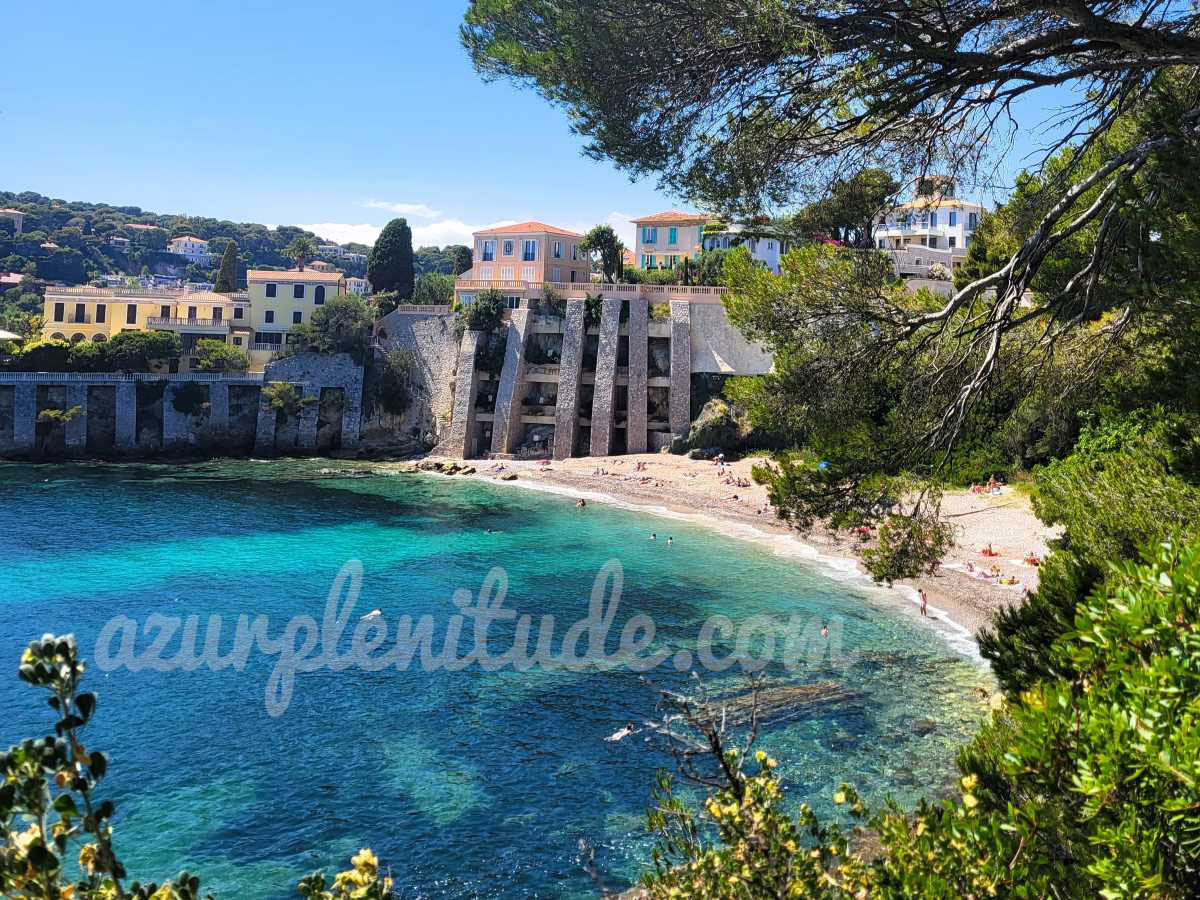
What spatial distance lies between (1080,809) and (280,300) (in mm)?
59546

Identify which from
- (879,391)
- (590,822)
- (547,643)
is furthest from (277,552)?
(879,391)

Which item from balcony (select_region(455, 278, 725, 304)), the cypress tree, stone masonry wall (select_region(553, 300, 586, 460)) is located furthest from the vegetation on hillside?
stone masonry wall (select_region(553, 300, 586, 460))

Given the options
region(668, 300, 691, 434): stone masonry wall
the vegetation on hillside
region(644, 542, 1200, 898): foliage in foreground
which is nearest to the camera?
region(644, 542, 1200, 898): foliage in foreground

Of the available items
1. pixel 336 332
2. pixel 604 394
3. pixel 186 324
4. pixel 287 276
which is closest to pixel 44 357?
pixel 186 324

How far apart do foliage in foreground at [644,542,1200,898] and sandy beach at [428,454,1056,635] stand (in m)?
8.69

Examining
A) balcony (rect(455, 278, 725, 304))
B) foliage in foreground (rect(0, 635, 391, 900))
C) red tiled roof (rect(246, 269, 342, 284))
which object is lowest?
foliage in foreground (rect(0, 635, 391, 900))

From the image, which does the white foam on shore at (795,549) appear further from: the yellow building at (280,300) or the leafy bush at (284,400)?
the yellow building at (280,300)

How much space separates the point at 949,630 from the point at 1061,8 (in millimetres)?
17237

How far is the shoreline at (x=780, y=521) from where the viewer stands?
23219 millimetres

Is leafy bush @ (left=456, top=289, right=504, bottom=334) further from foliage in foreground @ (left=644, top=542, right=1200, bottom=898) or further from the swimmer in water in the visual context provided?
foliage in foreground @ (left=644, top=542, right=1200, bottom=898)

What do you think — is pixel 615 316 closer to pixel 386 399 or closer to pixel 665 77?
pixel 386 399

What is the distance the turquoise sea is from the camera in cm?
1199

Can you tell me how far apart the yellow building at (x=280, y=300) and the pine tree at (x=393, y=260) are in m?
5.23

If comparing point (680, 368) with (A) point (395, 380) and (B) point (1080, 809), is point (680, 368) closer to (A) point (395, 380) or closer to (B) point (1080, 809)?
(A) point (395, 380)
